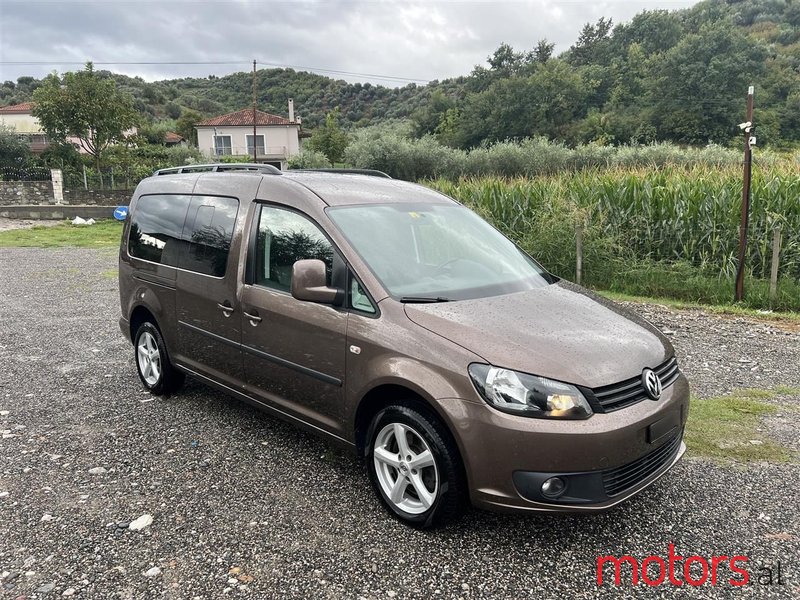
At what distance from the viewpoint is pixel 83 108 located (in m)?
36.1

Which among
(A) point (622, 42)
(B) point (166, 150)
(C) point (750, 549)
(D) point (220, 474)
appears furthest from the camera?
(A) point (622, 42)

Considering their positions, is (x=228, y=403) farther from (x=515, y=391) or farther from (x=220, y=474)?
(x=515, y=391)

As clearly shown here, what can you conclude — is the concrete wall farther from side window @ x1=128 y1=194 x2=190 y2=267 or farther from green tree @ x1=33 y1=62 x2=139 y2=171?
side window @ x1=128 y1=194 x2=190 y2=267

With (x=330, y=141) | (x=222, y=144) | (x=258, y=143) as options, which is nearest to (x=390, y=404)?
(x=330, y=141)

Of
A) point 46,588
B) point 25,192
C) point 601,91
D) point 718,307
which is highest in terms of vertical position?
point 601,91

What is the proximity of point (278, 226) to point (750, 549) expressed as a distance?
3.31 meters

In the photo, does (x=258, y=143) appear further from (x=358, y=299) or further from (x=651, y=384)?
(x=651, y=384)

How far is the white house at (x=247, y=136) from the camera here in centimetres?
6184

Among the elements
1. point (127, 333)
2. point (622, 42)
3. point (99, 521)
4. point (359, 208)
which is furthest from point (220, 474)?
point (622, 42)

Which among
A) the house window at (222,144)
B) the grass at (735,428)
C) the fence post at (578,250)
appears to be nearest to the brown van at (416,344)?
the grass at (735,428)

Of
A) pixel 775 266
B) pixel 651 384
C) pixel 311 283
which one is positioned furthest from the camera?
pixel 775 266

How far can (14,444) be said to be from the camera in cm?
423

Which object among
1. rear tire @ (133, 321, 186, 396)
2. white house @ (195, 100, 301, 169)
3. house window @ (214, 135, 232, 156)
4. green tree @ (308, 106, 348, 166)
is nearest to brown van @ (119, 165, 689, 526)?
rear tire @ (133, 321, 186, 396)

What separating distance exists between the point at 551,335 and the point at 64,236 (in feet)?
72.4
